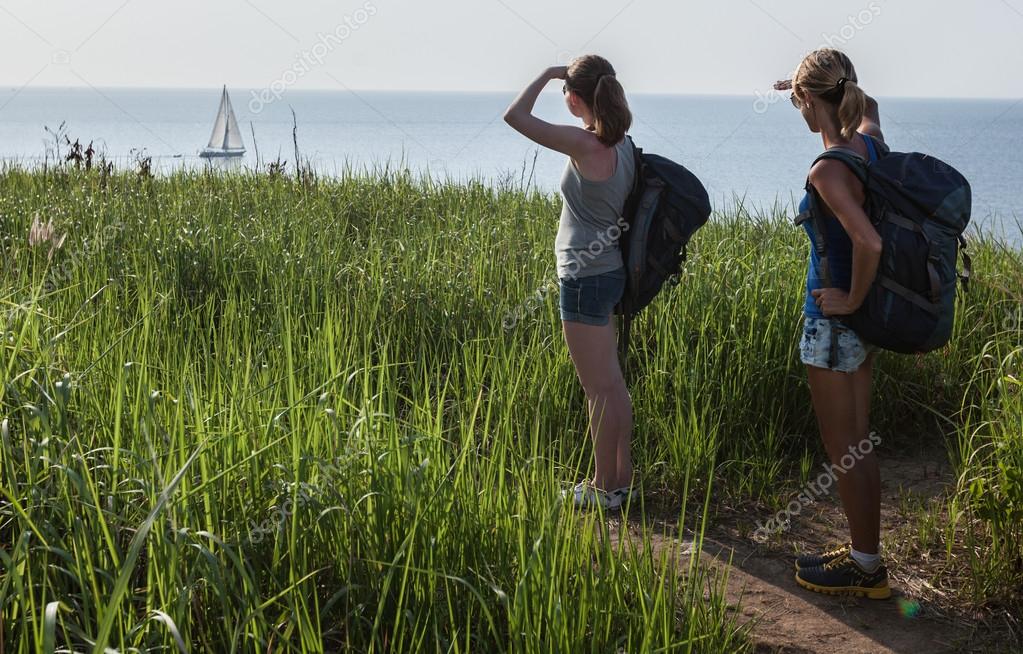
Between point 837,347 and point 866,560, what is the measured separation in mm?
741

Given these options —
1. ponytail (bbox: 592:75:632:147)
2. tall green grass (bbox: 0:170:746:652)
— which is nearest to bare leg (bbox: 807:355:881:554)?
tall green grass (bbox: 0:170:746:652)

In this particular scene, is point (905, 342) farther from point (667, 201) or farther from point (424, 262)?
point (424, 262)

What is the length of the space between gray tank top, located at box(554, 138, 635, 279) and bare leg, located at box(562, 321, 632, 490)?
0.24 metres

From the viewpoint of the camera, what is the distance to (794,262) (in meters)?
5.36

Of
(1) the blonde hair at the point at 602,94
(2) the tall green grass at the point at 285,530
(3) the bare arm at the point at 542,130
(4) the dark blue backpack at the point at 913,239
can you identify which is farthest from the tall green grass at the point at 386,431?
(1) the blonde hair at the point at 602,94

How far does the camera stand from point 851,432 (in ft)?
10.1

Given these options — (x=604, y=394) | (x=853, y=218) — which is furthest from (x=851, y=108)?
(x=604, y=394)

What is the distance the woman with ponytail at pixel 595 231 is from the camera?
3387 millimetres

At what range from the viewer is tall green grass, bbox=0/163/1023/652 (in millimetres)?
2283

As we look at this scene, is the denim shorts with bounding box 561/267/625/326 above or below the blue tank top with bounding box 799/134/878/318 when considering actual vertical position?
below

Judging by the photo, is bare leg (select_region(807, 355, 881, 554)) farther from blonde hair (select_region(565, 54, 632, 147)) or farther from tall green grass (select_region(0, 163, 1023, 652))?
blonde hair (select_region(565, 54, 632, 147))

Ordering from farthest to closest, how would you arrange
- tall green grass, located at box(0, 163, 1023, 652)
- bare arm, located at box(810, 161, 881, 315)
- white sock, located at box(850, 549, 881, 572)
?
white sock, located at box(850, 549, 881, 572)
bare arm, located at box(810, 161, 881, 315)
tall green grass, located at box(0, 163, 1023, 652)

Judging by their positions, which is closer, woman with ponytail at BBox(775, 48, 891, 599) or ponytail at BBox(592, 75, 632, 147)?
woman with ponytail at BBox(775, 48, 891, 599)

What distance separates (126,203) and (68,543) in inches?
224
